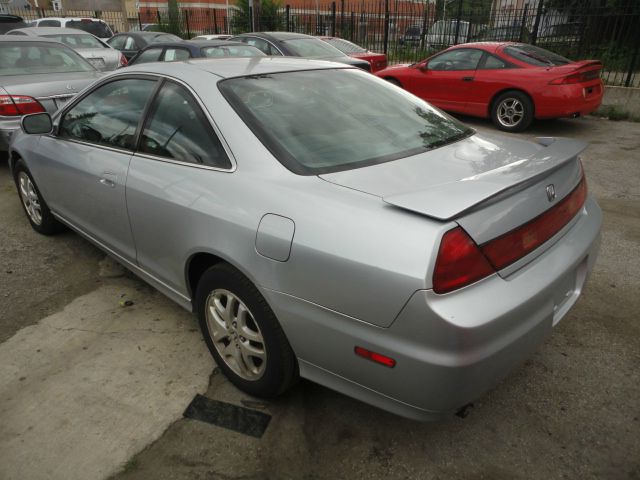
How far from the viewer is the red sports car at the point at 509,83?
7414mm

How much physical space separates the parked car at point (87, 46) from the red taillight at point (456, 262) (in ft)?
33.2

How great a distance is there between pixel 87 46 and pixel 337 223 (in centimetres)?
1158

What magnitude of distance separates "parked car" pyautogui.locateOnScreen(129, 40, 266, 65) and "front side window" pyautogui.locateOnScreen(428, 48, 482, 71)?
3.14m

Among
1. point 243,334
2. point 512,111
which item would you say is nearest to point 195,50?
point 512,111

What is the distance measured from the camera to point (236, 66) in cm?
279

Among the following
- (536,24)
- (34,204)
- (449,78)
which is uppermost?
(536,24)

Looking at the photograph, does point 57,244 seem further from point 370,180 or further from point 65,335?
point 370,180

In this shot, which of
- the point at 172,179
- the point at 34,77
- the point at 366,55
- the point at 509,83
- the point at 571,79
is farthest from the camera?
the point at 366,55

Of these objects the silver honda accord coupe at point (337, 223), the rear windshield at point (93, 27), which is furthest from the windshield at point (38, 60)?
the rear windshield at point (93, 27)

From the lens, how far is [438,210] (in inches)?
66.3

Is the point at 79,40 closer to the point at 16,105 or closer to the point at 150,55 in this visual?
the point at 150,55

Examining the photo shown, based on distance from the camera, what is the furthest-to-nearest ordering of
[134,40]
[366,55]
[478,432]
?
1. [134,40]
2. [366,55]
3. [478,432]

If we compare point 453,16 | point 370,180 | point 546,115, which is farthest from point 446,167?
point 453,16

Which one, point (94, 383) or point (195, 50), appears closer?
point (94, 383)
